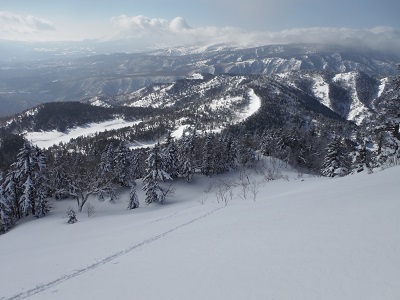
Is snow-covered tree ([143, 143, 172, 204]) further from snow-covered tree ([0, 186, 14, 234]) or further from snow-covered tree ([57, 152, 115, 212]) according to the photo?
snow-covered tree ([0, 186, 14, 234])

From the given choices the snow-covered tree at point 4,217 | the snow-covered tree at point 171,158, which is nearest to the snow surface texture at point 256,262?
the snow-covered tree at point 4,217

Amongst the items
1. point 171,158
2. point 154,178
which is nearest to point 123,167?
point 171,158

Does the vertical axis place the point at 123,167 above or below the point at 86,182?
below

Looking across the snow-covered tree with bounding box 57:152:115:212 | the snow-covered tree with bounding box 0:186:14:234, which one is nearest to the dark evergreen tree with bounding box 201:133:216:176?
the snow-covered tree with bounding box 57:152:115:212

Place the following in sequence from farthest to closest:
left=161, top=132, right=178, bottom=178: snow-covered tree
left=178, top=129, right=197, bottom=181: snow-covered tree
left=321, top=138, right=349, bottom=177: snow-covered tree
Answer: left=178, top=129, right=197, bottom=181: snow-covered tree
left=161, top=132, right=178, bottom=178: snow-covered tree
left=321, top=138, right=349, bottom=177: snow-covered tree

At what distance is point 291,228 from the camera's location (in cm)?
1197

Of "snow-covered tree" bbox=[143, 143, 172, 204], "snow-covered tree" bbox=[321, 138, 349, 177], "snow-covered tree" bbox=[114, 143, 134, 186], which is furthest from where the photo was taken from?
"snow-covered tree" bbox=[114, 143, 134, 186]

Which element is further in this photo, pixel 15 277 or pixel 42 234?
pixel 42 234

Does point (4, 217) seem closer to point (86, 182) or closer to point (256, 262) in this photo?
point (86, 182)

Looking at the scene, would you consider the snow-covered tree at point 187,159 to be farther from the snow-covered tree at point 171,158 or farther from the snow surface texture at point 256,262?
the snow surface texture at point 256,262

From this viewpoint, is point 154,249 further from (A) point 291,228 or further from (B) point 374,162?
(B) point 374,162

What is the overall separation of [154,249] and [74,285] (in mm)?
4101

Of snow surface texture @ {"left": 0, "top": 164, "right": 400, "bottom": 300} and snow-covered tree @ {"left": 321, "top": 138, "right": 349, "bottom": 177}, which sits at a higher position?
snow surface texture @ {"left": 0, "top": 164, "right": 400, "bottom": 300}

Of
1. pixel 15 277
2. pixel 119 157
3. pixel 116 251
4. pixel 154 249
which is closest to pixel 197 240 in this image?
pixel 154 249
